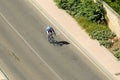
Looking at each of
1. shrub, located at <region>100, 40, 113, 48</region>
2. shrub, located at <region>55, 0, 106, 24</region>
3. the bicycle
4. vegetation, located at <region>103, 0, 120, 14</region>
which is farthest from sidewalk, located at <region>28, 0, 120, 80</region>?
vegetation, located at <region>103, 0, 120, 14</region>

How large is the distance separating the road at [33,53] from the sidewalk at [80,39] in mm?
429

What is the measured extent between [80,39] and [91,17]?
2.51 metres

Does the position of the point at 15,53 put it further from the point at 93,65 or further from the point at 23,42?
the point at 93,65

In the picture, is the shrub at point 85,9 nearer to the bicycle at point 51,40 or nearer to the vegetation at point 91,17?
the vegetation at point 91,17

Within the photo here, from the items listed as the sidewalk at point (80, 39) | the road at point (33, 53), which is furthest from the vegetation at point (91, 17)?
the road at point (33, 53)

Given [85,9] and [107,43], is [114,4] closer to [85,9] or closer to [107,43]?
[85,9]

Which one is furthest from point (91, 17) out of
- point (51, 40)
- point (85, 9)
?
point (51, 40)

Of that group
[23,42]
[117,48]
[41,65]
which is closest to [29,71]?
[41,65]

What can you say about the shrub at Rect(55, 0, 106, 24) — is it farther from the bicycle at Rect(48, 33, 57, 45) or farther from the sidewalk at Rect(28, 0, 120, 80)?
the bicycle at Rect(48, 33, 57, 45)

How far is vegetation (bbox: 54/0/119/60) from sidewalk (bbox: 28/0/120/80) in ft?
1.39

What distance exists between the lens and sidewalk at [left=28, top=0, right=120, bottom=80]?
132ft

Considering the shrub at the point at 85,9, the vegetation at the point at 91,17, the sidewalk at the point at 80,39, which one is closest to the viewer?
the sidewalk at the point at 80,39

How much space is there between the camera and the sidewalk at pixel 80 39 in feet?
132

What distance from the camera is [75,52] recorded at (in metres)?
41.9
